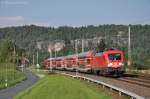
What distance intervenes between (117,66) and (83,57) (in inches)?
967

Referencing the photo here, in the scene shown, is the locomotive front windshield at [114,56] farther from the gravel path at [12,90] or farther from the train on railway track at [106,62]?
the gravel path at [12,90]

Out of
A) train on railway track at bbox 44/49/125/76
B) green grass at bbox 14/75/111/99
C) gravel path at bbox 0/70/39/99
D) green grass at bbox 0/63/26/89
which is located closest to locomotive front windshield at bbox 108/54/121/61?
train on railway track at bbox 44/49/125/76

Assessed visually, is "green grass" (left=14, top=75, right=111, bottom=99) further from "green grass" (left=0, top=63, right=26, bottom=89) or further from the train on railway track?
"green grass" (left=0, top=63, right=26, bottom=89)

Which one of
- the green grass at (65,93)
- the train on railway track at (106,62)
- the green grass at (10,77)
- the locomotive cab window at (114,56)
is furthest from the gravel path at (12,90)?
the locomotive cab window at (114,56)

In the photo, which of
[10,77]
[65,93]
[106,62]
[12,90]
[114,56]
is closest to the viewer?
[65,93]

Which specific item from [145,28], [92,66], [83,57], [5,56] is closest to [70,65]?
[83,57]

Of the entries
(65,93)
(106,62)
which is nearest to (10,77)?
(106,62)

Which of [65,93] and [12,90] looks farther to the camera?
[12,90]

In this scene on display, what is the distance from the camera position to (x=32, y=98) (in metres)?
28.8

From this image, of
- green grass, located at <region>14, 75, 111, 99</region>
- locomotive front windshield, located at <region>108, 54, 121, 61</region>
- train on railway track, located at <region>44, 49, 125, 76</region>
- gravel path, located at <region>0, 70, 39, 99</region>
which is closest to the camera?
green grass, located at <region>14, 75, 111, 99</region>

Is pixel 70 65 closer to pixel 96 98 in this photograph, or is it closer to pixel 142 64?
pixel 142 64

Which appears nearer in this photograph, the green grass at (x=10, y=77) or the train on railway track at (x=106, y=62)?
the train on railway track at (x=106, y=62)

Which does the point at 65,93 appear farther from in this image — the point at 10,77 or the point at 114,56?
the point at 10,77

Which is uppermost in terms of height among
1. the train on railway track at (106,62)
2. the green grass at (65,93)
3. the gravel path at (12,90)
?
the train on railway track at (106,62)
